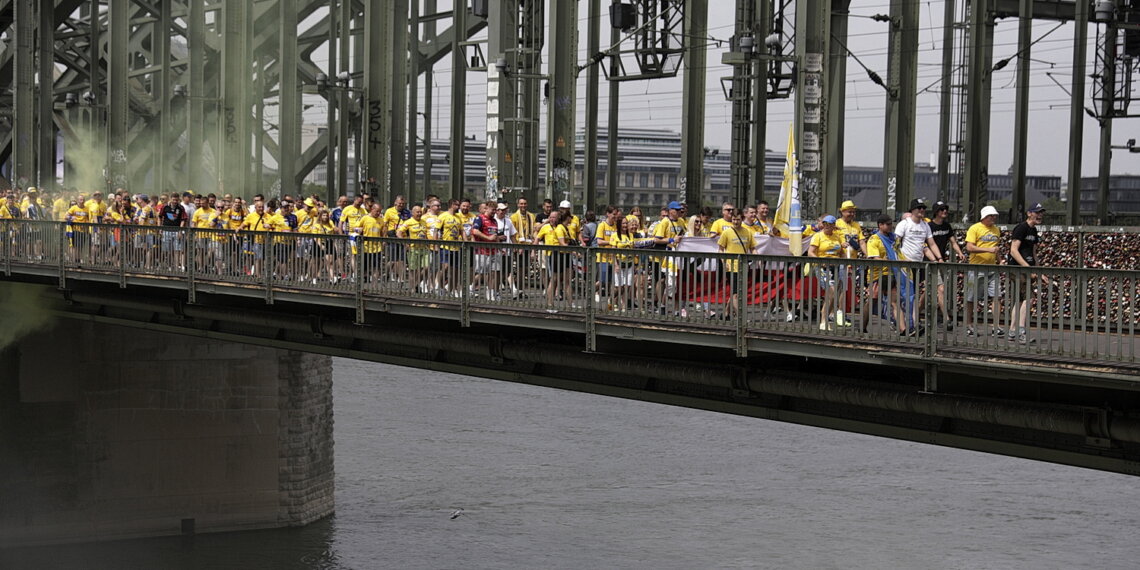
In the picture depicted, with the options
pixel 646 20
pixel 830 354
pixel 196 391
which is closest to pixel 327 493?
pixel 196 391

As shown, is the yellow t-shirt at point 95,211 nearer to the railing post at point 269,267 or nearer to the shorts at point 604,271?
the railing post at point 269,267

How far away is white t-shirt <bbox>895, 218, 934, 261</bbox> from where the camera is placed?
54.2 feet

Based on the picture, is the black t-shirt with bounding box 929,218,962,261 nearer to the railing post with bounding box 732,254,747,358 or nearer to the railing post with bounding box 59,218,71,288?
the railing post with bounding box 732,254,747,358

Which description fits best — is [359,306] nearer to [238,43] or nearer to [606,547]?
[606,547]

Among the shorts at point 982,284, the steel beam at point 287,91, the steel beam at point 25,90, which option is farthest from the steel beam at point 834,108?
the steel beam at point 25,90

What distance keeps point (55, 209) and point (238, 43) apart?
1412 cm

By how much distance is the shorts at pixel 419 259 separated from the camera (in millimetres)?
20359

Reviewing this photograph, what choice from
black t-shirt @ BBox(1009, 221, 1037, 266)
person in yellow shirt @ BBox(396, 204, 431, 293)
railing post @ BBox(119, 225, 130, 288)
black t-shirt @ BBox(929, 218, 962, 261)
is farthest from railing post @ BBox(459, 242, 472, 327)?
railing post @ BBox(119, 225, 130, 288)

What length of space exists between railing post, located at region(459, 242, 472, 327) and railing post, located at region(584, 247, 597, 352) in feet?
7.23

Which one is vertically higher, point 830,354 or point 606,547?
point 830,354

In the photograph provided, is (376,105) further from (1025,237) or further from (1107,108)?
(1025,237)

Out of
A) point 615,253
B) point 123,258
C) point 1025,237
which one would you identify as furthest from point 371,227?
point 1025,237

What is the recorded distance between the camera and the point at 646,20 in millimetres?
32531

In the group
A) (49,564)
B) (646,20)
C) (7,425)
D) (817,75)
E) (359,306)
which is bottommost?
(49,564)
